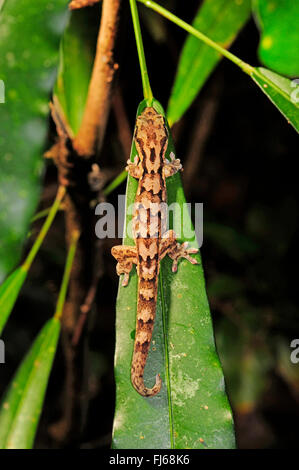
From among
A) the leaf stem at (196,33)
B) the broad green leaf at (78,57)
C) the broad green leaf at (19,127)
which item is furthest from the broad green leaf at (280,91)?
the broad green leaf at (78,57)

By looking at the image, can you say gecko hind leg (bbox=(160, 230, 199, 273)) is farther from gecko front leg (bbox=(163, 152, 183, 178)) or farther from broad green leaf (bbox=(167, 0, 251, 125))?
broad green leaf (bbox=(167, 0, 251, 125))

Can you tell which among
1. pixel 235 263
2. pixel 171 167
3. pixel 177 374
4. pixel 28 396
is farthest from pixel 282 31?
pixel 235 263

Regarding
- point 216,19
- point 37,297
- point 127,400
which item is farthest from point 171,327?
point 37,297

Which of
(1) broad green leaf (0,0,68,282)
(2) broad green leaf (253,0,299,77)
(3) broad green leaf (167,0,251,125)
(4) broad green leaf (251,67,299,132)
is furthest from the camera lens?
(3) broad green leaf (167,0,251,125)

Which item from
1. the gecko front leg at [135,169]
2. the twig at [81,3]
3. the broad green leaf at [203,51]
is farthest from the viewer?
the broad green leaf at [203,51]

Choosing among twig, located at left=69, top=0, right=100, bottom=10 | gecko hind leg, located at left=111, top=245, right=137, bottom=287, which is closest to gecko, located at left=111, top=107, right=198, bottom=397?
gecko hind leg, located at left=111, top=245, right=137, bottom=287

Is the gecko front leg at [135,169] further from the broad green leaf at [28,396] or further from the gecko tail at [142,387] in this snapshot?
the broad green leaf at [28,396]

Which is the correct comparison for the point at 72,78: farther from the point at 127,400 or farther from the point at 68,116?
the point at 127,400
